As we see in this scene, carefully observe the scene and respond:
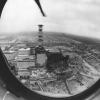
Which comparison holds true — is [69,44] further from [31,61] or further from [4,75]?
[4,75]

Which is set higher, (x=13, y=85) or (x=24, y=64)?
(x=24, y=64)

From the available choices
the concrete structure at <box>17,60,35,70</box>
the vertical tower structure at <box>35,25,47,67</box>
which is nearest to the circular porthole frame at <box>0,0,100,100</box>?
the concrete structure at <box>17,60,35,70</box>

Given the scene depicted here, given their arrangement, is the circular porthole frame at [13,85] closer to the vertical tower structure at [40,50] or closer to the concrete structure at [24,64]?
the concrete structure at [24,64]

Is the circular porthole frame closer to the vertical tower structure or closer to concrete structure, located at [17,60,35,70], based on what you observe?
concrete structure, located at [17,60,35,70]

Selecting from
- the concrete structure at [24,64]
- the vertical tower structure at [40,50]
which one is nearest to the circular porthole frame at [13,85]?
the concrete structure at [24,64]

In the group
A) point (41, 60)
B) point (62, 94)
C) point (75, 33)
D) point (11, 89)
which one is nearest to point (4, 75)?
point (11, 89)

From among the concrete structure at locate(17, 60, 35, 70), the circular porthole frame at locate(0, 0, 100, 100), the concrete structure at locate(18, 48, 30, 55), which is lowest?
the circular porthole frame at locate(0, 0, 100, 100)

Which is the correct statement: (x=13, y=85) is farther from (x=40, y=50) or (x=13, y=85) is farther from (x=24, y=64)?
(x=40, y=50)

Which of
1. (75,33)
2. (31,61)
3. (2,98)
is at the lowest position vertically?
(2,98)

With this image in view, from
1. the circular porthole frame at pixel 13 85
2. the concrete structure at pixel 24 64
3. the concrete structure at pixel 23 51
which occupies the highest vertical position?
the concrete structure at pixel 23 51

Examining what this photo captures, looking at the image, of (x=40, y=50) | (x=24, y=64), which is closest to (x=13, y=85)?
(x=24, y=64)

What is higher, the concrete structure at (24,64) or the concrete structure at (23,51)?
the concrete structure at (23,51)
